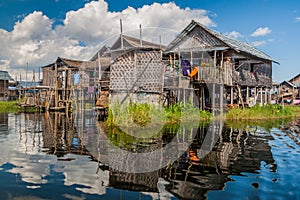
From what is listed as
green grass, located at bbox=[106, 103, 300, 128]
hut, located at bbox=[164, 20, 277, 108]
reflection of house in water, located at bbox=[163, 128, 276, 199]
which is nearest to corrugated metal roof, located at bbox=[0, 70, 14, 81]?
hut, located at bbox=[164, 20, 277, 108]

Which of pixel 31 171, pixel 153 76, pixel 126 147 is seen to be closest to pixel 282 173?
pixel 126 147

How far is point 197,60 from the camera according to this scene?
21.2 metres

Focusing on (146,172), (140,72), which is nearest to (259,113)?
(140,72)

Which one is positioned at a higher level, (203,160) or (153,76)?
(153,76)

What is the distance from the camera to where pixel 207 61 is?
20.3m

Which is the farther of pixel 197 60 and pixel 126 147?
pixel 197 60

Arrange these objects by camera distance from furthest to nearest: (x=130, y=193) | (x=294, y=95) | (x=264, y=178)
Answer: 1. (x=294, y=95)
2. (x=264, y=178)
3. (x=130, y=193)

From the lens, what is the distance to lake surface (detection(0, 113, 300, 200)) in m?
4.91

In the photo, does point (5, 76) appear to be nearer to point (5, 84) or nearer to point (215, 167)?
point (5, 84)

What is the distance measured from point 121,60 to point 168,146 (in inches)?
363

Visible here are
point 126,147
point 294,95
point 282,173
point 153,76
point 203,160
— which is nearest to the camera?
point 282,173

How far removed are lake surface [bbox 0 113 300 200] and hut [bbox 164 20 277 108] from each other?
8.36m

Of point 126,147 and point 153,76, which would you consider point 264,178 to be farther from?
point 153,76

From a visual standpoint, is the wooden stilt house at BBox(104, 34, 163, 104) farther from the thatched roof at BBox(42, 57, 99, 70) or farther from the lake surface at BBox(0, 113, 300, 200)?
the thatched roof at BBox(42, 57, 99, 70)
